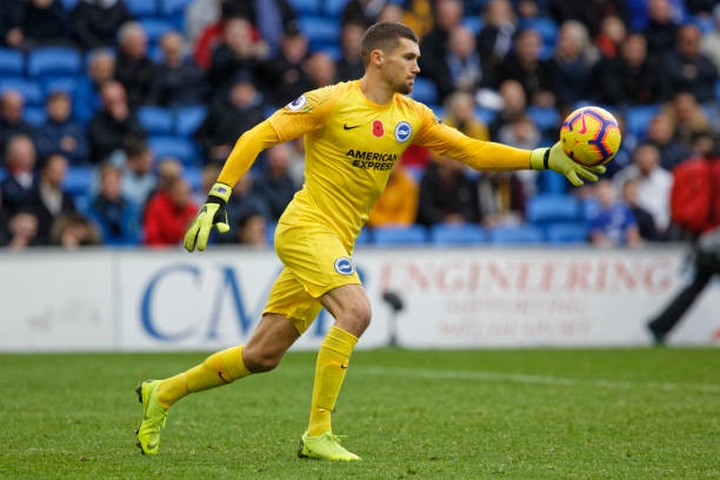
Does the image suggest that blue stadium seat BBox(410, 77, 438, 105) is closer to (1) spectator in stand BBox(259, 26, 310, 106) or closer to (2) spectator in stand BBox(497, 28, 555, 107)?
(2) spectator in stand BBox(497, 28, 555, 107)

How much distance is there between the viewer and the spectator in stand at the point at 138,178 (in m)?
15.9

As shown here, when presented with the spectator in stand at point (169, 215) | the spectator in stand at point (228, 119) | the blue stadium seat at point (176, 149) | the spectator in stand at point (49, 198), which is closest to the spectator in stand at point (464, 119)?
the spectator in stand at point (228, 119)

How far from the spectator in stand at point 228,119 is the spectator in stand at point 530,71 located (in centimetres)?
419

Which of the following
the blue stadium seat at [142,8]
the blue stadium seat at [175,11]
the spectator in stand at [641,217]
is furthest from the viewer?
the blue stadium seat at [175,11]

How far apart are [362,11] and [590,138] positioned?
12.7m

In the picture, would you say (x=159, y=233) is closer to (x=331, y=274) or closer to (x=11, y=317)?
(x=11, y=317)

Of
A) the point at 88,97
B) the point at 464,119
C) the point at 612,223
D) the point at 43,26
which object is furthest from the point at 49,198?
the point at 612,223

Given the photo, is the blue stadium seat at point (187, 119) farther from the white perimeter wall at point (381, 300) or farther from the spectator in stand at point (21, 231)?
the white perimeter wall at point (381, 300)

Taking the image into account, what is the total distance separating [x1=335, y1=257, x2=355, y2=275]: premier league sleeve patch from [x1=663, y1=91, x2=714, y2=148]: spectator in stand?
1265 centimetres

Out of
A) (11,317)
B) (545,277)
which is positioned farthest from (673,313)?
(11,317)

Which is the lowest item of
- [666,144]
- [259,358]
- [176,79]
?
[259,358]

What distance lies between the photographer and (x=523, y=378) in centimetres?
1139

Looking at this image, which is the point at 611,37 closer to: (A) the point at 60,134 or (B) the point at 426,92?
(B) the point at 426,92

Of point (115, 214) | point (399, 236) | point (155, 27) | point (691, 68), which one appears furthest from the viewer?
point (691, 68)
